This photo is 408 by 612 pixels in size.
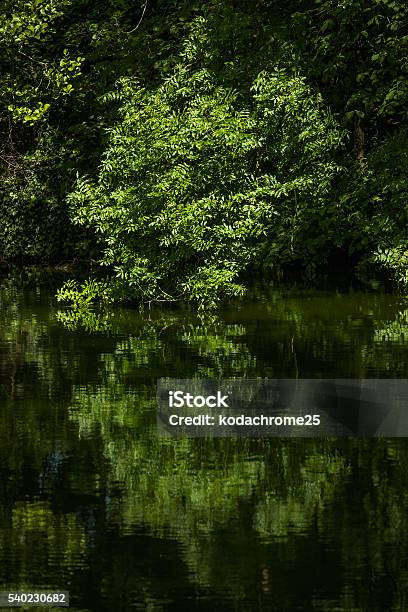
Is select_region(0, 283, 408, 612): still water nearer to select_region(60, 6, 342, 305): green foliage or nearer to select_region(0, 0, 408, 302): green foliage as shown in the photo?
select_region(60, 6, 342, 305): green foliage

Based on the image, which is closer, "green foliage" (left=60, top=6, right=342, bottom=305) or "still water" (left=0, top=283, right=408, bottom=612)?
"still water" (left=0, top=283, right=408, bottom=612)

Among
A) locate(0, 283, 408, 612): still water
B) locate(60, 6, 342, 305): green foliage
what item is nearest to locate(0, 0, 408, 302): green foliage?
locate(60, 6, 342, 305): green foliage

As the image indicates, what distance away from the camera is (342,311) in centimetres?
1950

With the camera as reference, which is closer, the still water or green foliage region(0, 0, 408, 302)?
the still water

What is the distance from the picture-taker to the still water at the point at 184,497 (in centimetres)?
657

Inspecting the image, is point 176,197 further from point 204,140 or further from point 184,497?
point 184,497

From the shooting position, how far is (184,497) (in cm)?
836

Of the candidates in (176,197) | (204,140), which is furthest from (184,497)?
(204,140)

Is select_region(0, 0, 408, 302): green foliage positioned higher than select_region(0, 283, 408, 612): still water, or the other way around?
select_region(0, 0, 408, 302): green foliage

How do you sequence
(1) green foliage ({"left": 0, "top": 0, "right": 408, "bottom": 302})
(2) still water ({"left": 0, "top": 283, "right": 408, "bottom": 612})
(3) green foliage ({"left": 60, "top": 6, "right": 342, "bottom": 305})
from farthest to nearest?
(1) green foliage ({"left": 0, "top": 0, "right": 408, "bottom": 302}), (3) green foliage ({"left": 60, "top": 6, "right": 342, "bottom": 305}), (2) still water ({"left": 0, "top": 283, "right": 408, "bottom": 612})

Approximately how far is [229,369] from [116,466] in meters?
4.50

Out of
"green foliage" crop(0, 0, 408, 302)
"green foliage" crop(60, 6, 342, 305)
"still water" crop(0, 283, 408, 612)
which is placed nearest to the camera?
"still water" crop(0, 283, 408, 612)

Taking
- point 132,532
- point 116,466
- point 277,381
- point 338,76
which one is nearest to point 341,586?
point 132,532

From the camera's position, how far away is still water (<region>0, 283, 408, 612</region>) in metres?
6.57
